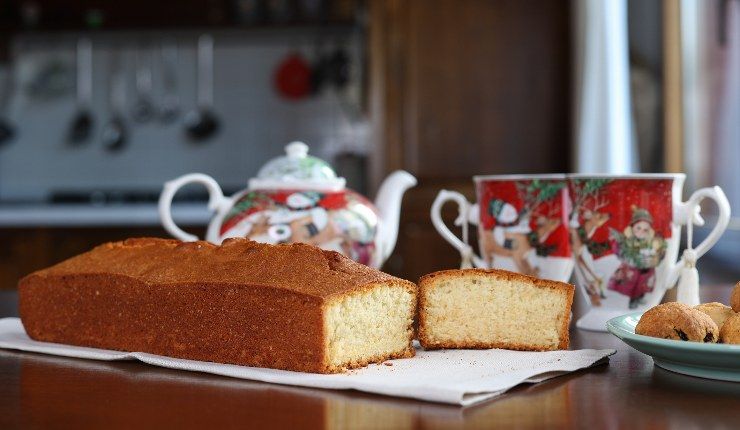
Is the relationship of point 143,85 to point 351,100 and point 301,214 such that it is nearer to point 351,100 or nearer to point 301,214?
point 351,100

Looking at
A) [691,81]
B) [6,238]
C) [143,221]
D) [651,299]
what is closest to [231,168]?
[143,221]

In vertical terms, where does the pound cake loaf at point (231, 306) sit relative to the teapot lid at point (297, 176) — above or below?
below

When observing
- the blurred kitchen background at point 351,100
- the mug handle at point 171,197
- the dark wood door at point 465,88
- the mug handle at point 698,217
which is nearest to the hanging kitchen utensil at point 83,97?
the blurred kitchen background at point 351,100

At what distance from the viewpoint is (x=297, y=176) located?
1271 millimetres

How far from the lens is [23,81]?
13.7 ft

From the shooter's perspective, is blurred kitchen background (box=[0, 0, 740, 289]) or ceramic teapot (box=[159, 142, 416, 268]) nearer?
ceramic teapot (box=[159, 142, 416, 268])

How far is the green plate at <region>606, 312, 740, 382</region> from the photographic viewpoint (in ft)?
2.38

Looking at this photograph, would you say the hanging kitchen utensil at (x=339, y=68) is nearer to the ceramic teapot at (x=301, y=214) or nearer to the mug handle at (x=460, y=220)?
the ceramic teapot at (x=301, y=214)

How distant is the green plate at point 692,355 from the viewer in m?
0.73

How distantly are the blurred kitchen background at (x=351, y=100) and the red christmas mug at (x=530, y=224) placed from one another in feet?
3.17

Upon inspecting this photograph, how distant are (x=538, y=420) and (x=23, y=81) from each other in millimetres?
3967

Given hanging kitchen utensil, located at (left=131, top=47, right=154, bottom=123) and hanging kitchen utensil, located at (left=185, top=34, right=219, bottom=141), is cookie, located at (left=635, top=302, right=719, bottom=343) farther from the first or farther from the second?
hanging kitchen utensil, located at (left=131, top=47, right=154, bottom=123)

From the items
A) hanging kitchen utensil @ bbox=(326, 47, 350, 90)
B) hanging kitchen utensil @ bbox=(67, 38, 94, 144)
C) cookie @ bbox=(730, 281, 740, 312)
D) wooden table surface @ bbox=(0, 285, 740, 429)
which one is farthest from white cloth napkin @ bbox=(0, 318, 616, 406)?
hanging kitchen utensil @ bbox=(67, 38, 94, 144)

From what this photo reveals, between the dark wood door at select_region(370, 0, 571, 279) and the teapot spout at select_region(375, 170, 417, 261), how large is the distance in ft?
6.96
